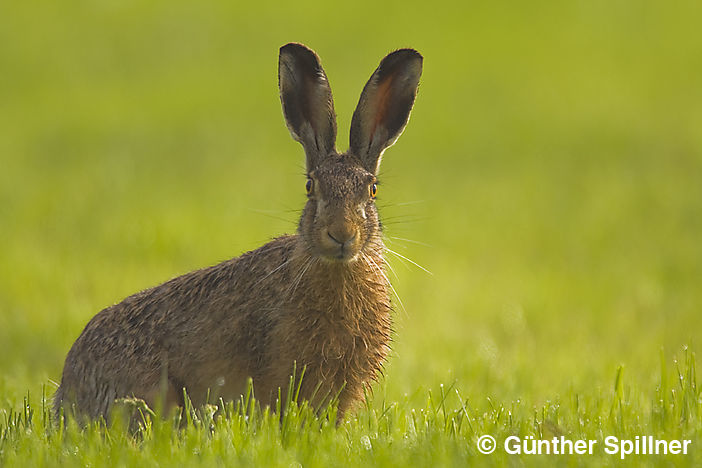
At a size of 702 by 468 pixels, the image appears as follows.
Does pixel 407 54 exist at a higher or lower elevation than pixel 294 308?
higher

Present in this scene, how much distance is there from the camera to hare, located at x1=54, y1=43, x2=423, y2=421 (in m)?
5.30

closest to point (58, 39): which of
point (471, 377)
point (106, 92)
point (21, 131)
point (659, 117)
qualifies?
point (106, 92)

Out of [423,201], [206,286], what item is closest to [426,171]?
[423,201]

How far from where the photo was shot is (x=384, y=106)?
19.5ft

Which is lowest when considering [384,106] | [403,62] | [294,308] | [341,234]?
[294,308]

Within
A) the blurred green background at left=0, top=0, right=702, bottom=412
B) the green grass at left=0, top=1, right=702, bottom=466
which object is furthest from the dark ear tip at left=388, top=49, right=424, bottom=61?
the green grass at left=0, top=1, right=702, bottom=466

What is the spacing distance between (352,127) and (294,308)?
126 centimetres

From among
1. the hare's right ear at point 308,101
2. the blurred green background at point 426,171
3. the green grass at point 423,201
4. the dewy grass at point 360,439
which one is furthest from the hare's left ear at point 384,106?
the dewy grass at point 360,439

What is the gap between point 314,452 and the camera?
434 cm

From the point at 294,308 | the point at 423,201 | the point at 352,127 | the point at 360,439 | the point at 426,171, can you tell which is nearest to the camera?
the point at 360,439

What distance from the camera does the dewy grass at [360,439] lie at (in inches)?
167

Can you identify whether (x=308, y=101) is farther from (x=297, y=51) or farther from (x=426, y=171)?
(x=426, y=171)

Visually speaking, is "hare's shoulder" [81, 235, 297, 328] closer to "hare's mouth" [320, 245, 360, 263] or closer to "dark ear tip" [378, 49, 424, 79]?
"hare's mouth" [320, 245, 360, 263]

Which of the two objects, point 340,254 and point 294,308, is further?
point 294,308
